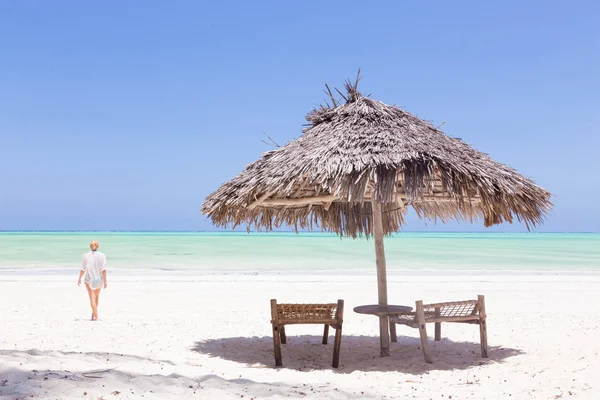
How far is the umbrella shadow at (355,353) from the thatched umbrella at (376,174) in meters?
0.38

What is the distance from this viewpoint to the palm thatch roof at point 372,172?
549 cm

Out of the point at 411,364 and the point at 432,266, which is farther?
the point at 432,266

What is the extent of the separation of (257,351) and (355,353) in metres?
1.05

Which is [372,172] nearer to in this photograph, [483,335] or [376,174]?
[376,174]

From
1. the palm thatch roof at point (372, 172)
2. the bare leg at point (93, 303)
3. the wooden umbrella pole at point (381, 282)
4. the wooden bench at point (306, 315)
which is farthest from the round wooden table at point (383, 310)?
the bare leg at point (93, 303)

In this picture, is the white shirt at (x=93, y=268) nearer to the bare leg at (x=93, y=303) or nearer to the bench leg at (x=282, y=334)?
the bare leg at (x=93, y=303)

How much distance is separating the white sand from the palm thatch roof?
1.45 m

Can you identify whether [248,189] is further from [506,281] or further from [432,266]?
[432,266]

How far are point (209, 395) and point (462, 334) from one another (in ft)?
15.2

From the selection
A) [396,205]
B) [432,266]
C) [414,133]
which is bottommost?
[432,266]

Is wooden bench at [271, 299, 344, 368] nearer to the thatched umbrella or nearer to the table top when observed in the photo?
the table top

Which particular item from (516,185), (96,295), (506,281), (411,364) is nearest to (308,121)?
(516,185)

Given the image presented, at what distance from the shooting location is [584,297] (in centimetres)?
1215

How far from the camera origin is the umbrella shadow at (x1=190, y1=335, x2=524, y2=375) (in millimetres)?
5809
